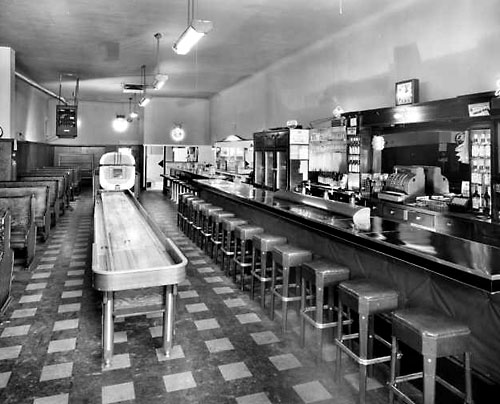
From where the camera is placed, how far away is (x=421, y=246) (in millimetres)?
2484

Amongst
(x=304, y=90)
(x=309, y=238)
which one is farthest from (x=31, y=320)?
(x=304, y=90)

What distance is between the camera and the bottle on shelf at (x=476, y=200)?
426 cm

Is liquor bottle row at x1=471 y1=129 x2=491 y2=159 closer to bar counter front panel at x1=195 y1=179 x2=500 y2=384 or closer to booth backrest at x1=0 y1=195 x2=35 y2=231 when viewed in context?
bar counter front panel at x1=195 y1=179 x2=500 y2=384

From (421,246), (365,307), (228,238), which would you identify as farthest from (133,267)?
(228,238)

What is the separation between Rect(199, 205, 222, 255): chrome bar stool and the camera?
6043mm

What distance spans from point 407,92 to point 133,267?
13.8ft

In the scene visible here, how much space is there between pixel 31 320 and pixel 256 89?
29.0 ft

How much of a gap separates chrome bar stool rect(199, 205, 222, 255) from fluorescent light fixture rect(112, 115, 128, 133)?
1119cm

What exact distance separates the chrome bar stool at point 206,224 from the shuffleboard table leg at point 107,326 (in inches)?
120

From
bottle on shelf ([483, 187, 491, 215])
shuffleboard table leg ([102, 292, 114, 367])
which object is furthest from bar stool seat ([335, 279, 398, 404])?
bottle on shelf ([483, 187, 491, 215])

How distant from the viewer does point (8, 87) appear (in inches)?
346

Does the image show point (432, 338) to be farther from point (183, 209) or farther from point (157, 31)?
point (157, 31)

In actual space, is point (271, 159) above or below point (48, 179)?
above

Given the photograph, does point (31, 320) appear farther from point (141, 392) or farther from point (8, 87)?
point (8, 87)
